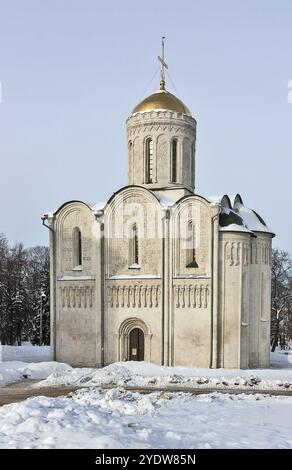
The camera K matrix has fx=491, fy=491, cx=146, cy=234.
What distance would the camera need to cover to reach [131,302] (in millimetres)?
22594

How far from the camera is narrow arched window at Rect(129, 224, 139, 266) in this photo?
2302 cm

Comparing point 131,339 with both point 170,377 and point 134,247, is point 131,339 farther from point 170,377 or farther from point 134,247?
point 170,377

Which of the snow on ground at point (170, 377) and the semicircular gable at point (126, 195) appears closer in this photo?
the snow on ground at point (170, 377)

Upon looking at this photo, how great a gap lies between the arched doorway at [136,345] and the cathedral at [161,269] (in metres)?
0.05

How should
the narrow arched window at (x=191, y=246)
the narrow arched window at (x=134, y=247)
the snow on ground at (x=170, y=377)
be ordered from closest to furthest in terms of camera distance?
the snow on ground at (x=170, y=377) → the narrow arched window at (x=191, y=246) → the narrow arched window at (x=134, y=247)

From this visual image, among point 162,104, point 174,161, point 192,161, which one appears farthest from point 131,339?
point 162,104

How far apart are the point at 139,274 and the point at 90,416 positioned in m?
13.4

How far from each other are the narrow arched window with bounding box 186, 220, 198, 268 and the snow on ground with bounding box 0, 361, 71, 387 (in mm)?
7117

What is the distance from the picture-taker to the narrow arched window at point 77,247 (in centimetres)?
2402

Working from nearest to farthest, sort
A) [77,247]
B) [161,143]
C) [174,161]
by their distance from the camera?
[77,247] → [161,143] → [174,161]

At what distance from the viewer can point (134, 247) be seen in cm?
2309

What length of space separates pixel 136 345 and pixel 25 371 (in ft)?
17.0

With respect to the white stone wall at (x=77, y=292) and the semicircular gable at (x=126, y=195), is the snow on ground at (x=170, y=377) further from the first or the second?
the semicircular gable at (x=126, y=195)

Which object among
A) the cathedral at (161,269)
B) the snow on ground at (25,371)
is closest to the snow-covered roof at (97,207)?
the cathedral at (161,269)
